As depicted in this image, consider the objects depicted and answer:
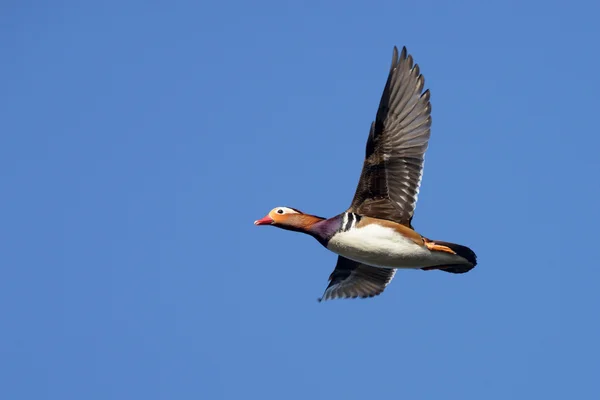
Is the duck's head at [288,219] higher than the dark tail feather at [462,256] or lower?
higher

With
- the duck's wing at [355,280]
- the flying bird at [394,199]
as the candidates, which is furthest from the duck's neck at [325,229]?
the duck's wing at [355,280]

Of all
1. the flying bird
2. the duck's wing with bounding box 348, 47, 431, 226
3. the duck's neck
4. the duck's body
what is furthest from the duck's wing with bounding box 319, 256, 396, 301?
the duck's wing with bounding box 348, 47, 431, 226

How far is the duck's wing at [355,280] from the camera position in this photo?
1514 centimetres

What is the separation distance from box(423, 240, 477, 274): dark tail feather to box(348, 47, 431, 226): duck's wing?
928 millimetres

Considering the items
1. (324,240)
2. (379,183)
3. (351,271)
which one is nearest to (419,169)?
(379,183)

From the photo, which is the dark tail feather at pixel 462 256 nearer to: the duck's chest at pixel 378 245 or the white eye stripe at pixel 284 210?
the duck's chest at pixel 378 245

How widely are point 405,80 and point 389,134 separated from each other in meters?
0.79

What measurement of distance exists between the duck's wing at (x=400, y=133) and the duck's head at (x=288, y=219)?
1.02 metres

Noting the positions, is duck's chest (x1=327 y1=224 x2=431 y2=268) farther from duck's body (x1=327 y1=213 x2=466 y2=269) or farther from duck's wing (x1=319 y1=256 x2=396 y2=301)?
duck's wing (x1=319 y1=256 x2=396 y2=301)

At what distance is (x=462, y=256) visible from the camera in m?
13.0

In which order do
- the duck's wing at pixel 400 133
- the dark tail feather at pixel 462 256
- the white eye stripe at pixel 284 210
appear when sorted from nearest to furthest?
the dark tail feather at pixel 462 256 → the duck's wing at pixel 400 133 → the white eye stripe at pixel 284 210

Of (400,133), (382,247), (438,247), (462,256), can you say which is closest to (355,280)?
(382,247)

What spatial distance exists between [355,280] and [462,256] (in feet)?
8.55

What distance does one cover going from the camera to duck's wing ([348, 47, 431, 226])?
1326 cm
